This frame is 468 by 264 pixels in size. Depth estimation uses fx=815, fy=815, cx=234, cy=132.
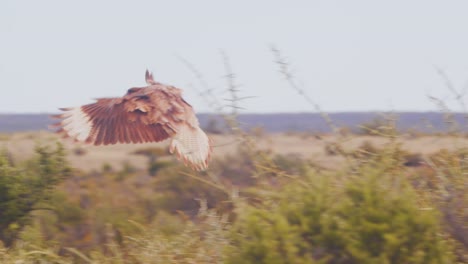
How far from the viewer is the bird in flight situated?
686 centimetres

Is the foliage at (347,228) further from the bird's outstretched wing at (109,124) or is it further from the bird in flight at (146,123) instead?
the bird's outstretched wing at (109,124)

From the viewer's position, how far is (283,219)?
202 inches

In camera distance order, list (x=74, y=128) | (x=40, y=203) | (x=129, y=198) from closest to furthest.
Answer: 1. (x=74, y=128)
2. (x=40, y=203)
3. (x=129, y=198)

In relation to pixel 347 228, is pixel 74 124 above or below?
above

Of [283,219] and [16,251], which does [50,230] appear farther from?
[283,219]

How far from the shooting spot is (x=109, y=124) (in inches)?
279

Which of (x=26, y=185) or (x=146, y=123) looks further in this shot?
(x=26, y=185)

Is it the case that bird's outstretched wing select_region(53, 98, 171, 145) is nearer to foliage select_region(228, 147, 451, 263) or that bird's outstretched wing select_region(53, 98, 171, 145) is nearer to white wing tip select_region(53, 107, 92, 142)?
white wing tip select_region(53, 107, 92, 142)

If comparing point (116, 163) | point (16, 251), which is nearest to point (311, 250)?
point (16, 251)

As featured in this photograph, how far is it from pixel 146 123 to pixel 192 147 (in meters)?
0.44

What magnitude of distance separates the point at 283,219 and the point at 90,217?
28.1 ft

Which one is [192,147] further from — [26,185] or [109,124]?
[26,185]

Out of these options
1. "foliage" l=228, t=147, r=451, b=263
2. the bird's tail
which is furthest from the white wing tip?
"foliage" l=228, t=147, r=451, b=263

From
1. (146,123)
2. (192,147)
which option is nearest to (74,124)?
(146,123)
